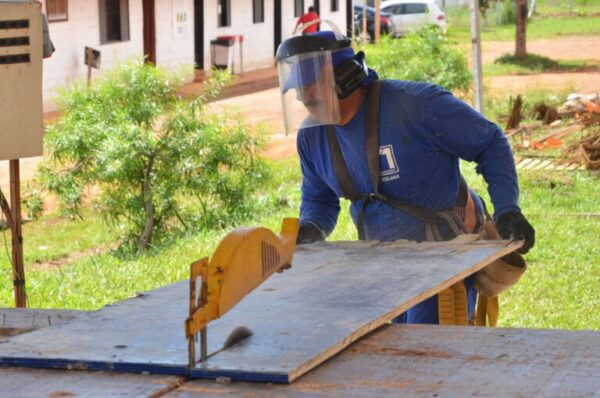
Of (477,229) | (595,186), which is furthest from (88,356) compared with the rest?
(595,186)

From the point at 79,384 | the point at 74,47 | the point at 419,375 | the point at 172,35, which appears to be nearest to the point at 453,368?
the point at 419,375

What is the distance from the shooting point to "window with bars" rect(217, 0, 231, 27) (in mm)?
28625

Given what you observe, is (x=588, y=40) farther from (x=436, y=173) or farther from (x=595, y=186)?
(x=436, y=173)

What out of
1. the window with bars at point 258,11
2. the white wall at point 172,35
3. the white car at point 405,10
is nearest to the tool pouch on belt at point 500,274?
the white wall at point 172,35

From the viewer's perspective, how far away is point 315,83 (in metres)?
4.69

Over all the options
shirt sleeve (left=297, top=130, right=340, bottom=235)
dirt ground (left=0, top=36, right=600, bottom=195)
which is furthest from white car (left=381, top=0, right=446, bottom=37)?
shirt sleeve (left=297, top=130, right=340, bottom=235)

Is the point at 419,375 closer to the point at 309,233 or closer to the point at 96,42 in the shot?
the point at 309,233

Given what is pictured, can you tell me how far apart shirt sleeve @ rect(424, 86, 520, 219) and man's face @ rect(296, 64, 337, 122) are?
1.29ft

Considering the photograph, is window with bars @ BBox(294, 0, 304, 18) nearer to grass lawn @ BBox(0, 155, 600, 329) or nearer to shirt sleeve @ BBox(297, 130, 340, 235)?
grass lawn @ BBox(0, 155, 600, 329)

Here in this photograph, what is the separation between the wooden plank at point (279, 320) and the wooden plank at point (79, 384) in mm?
30

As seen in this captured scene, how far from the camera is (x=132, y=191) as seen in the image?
1067 cm

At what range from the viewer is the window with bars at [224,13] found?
28.6 metres

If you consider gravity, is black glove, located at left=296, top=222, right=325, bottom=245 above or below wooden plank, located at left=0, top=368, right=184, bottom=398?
below

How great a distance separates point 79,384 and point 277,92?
23070 millimetres
